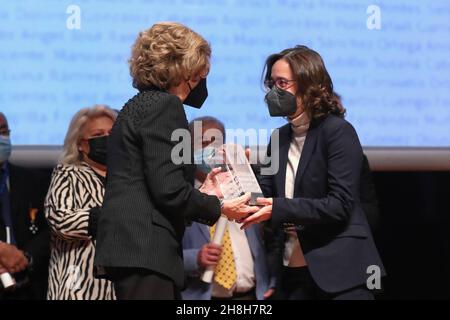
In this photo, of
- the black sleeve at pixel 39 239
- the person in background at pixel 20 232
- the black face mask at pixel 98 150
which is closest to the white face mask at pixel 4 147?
the person in background at pixel 20 232

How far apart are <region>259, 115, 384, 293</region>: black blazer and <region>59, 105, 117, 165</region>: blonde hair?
1143 millimetres

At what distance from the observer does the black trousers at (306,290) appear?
2.65 meters

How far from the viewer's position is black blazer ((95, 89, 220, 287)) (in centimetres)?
224

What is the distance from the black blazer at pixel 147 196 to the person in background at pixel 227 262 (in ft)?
4.03

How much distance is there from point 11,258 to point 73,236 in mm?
314

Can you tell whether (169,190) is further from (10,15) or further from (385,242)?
(385,242)

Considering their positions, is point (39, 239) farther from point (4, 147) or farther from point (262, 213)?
point (262, 213)

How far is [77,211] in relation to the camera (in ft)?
11.0

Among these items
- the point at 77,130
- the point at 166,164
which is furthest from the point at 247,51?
the point at 166,164

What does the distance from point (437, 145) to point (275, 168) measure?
1.54 m

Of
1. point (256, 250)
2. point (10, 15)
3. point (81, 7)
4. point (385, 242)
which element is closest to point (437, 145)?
point (385, 242)

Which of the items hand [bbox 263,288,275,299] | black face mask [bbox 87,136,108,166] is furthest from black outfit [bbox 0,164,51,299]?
hand [bbox 263,288,275,299]

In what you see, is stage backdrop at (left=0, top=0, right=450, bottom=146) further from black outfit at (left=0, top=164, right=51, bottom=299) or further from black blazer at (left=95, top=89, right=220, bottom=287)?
black blazer at (left=95, top=89, right=220, bottom=287)

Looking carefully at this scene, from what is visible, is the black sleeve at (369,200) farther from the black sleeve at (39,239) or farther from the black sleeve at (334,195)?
the black sleeve at (39,239)
